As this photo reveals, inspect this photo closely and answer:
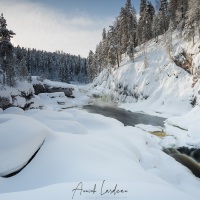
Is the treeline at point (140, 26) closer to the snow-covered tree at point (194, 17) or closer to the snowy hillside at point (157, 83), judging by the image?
the snowy hillside at point (157, 83)

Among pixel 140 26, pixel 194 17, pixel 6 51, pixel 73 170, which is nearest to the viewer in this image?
pixel 73 170

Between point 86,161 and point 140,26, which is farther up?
point 140,26

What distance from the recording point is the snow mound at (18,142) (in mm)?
11103

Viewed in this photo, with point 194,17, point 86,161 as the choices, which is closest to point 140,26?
point 194,17

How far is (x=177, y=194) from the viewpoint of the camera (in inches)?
300

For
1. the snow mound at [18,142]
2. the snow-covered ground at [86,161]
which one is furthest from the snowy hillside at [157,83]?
the snow mound at [18,142]

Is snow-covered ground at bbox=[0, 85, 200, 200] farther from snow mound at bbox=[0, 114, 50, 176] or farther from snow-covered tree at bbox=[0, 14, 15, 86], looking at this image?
snow-covered tree at bbox=[0, 14, 15, 86]

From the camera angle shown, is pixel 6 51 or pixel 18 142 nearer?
pixel 18 142

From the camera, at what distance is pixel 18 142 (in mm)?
11812

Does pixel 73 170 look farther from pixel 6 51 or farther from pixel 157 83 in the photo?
pixel 157 83

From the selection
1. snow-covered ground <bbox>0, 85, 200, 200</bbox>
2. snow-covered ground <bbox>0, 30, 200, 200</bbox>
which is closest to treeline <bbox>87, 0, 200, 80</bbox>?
snow-covered ground <bbox>0, 30, 200, 200</bbox>

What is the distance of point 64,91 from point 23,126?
60.3 metres

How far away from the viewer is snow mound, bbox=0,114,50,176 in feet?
36.4

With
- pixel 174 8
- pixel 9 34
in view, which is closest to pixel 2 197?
pixel 9 34
